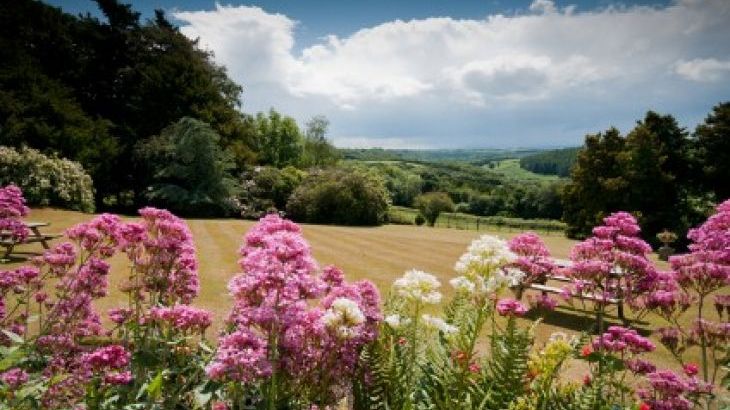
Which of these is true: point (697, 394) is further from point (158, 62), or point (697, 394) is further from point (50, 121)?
point (158, 62)

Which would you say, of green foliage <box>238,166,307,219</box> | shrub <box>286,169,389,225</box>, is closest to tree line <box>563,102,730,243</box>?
shrub <box>286,169,389,225</box>

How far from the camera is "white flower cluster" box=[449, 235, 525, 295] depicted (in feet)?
12.4

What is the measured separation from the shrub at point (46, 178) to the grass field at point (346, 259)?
5.11 feet

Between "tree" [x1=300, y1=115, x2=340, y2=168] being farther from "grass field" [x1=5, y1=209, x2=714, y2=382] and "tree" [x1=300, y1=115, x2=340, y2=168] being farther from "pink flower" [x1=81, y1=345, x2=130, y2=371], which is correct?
"pink flower" [x1=81, y1=345, x2=130, y2=371]

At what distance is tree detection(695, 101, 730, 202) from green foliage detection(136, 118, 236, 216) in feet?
128

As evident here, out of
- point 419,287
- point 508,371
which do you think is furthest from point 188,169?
point 508,371

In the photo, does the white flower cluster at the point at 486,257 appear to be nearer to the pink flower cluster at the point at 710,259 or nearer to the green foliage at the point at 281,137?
the pink flower cluster at the point at 710,259

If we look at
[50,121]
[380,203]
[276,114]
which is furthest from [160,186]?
[276,114]

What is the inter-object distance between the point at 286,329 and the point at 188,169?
119 feet

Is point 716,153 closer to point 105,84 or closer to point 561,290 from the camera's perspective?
point 561,290

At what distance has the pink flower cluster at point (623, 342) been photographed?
18.2 ft

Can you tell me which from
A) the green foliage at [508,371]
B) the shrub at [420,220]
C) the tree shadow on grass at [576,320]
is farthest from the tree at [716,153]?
the green foliage at [508,371]

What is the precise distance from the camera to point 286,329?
3.52m

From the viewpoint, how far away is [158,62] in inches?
1618
